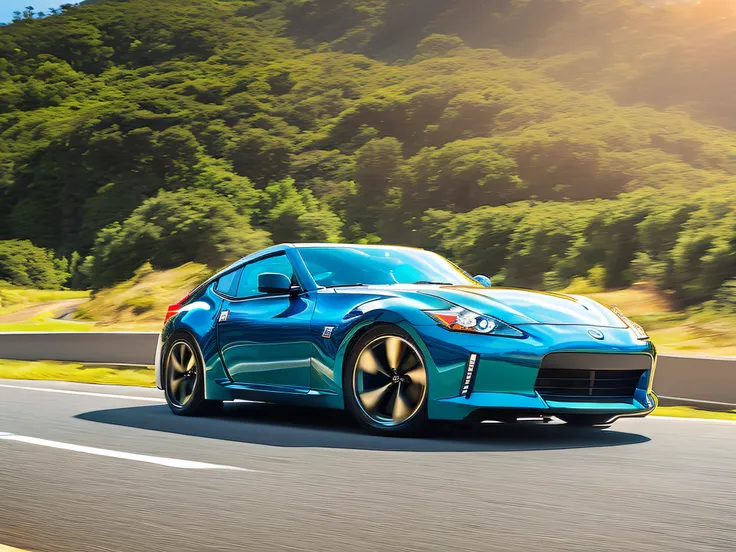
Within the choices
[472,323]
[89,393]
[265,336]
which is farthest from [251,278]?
[89,393]

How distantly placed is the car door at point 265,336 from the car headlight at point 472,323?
1.22m

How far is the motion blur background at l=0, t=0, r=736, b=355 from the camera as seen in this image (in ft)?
95.6

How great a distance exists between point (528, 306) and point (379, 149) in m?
49.2

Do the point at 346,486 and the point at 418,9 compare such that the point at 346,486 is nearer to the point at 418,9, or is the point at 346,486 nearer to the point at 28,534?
the point at 28,534

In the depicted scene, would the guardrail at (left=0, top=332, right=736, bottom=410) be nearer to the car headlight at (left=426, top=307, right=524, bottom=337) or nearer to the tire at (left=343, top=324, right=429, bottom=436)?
the car headlight at (left=426, top=307, right=524, bottom=337)

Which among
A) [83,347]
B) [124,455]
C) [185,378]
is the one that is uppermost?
[185,378]

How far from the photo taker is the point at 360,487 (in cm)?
574

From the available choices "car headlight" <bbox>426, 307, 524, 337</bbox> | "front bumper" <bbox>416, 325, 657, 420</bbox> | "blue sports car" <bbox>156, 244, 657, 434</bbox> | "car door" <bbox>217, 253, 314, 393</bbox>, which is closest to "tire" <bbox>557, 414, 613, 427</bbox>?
"blue sports car" <bbox>156, 244, 657, 434</bbox>

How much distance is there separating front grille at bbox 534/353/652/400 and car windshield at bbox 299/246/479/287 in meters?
1.61

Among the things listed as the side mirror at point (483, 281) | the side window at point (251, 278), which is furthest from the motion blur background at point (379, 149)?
the side window at point (251, 278)

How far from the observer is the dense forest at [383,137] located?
1262 inches

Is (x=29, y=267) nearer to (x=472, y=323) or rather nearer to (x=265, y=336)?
(x=265, y=336)

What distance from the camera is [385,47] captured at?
10131cm

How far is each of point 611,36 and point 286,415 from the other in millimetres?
78962
